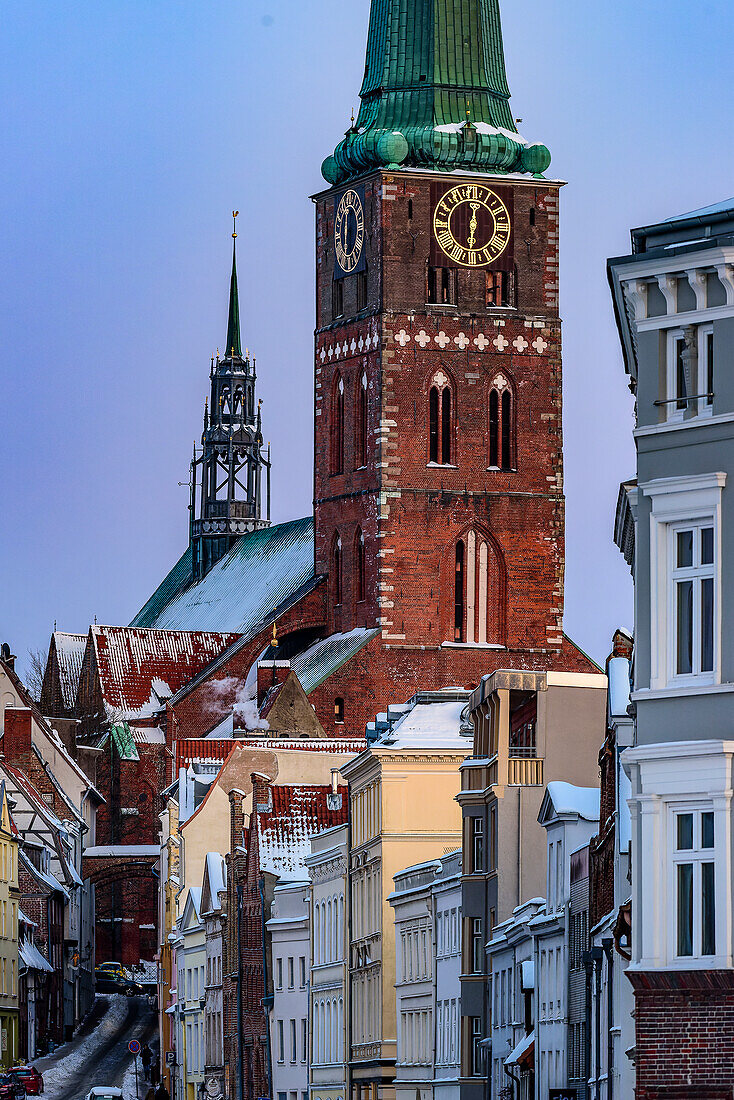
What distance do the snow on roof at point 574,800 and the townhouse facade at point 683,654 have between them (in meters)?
14.8

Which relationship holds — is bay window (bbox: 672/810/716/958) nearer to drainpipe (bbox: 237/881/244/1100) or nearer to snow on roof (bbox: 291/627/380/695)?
drainpipe (bbox: 237/881/244/1100)

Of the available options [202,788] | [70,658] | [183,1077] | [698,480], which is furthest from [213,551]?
[698,480]

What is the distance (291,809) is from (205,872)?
30.1 ft

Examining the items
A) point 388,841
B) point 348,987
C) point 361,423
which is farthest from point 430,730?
point 361,423

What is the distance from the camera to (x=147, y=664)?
136 m

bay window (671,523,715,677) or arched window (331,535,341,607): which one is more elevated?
arched window (331,535,341,607)

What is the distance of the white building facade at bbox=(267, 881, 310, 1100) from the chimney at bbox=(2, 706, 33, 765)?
139 feet

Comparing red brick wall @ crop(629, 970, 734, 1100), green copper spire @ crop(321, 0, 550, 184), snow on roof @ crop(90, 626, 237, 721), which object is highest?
green copper spire @ crop(321, 0, 550, 184)

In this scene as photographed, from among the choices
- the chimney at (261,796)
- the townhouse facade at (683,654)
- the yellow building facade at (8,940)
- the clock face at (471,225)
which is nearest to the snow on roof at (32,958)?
the yellow building facade at (8,940)

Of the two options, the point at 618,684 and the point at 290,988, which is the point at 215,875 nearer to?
the point at 290,988

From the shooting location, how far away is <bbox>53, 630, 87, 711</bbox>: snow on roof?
141m

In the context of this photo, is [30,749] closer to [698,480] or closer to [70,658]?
[70,658]

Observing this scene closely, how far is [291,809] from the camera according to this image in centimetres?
7831

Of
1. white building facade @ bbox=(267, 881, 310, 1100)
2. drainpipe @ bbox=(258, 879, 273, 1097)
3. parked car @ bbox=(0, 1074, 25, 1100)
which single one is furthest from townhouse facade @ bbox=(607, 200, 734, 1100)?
drainpipe @ bbox=(258, 879, 273, 1097)
